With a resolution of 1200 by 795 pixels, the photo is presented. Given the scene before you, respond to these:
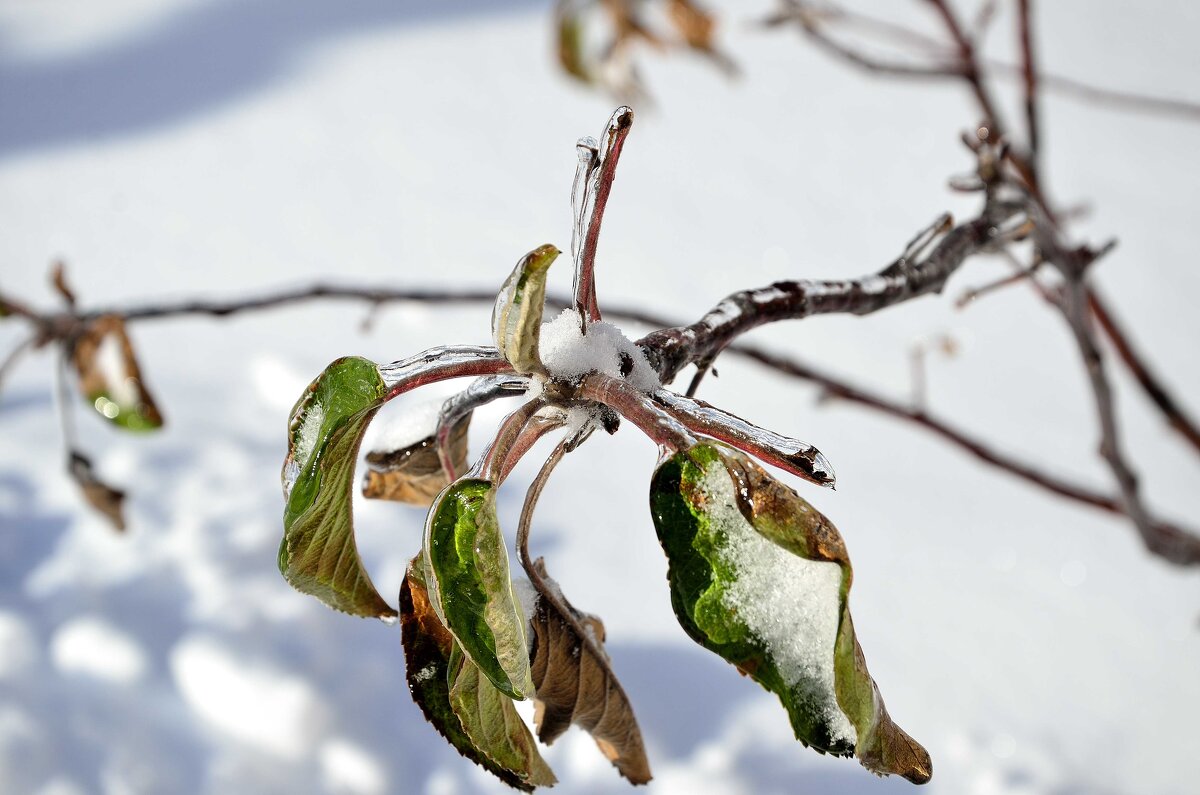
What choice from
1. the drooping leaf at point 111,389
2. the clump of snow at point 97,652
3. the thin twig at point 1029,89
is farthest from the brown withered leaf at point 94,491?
the thin twig at point 1029,89

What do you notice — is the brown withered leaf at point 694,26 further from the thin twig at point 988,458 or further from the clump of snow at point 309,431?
the clump of snow at point 309,431

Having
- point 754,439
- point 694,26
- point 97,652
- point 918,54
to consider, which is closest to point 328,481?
point 754,439

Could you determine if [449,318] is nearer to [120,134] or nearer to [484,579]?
[120,134]

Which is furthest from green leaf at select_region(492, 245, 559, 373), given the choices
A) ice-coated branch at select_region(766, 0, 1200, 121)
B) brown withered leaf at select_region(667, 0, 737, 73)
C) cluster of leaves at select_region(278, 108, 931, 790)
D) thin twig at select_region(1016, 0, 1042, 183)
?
brown withered leaf at select_region(667, 0, 737, 73)

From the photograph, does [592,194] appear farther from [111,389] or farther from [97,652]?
[97,652]

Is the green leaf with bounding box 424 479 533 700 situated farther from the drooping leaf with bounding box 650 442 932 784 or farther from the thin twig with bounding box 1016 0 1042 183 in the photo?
the thin twig with bounding box 1016 0 1042 183
